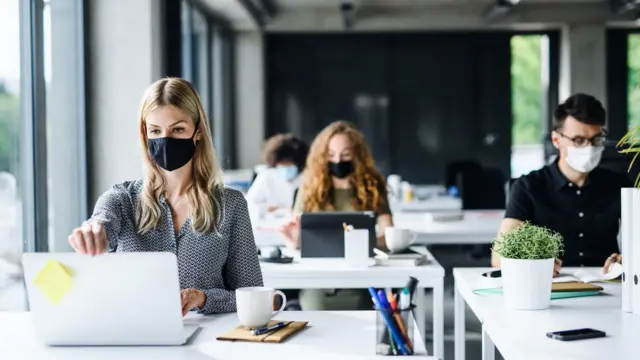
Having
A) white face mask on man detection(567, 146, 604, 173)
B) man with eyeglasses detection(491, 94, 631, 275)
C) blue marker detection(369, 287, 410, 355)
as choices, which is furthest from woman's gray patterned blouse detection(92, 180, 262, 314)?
white face mask on man detection(567, 146, 604, 173)

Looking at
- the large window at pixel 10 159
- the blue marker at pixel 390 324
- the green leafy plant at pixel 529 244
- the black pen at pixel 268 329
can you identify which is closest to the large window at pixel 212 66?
the large window at pixel 10 159

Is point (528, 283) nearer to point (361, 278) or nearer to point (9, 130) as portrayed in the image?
point (361, 278)

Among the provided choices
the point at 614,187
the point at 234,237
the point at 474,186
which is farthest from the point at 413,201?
the point at 234,237

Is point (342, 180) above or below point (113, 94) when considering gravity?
below

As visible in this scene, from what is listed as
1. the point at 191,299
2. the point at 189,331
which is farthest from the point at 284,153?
the point at 189,331

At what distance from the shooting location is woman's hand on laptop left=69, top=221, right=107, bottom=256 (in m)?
2.04

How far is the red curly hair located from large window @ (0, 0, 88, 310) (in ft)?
4.51

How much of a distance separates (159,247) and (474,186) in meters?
4.77

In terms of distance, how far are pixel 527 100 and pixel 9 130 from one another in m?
9.23

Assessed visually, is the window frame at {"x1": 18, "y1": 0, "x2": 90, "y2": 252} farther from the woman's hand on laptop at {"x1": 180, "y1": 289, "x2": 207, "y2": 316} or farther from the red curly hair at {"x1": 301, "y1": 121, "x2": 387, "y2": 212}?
the woman's hand on laptop at {"x1": 180, "y1": 289, "x2": 207, "y2": 316}

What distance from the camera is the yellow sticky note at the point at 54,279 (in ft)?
6.40

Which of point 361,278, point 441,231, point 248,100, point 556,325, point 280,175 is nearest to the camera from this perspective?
point 556,325

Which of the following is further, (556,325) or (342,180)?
(342,180)

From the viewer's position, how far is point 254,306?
7.11 feet
